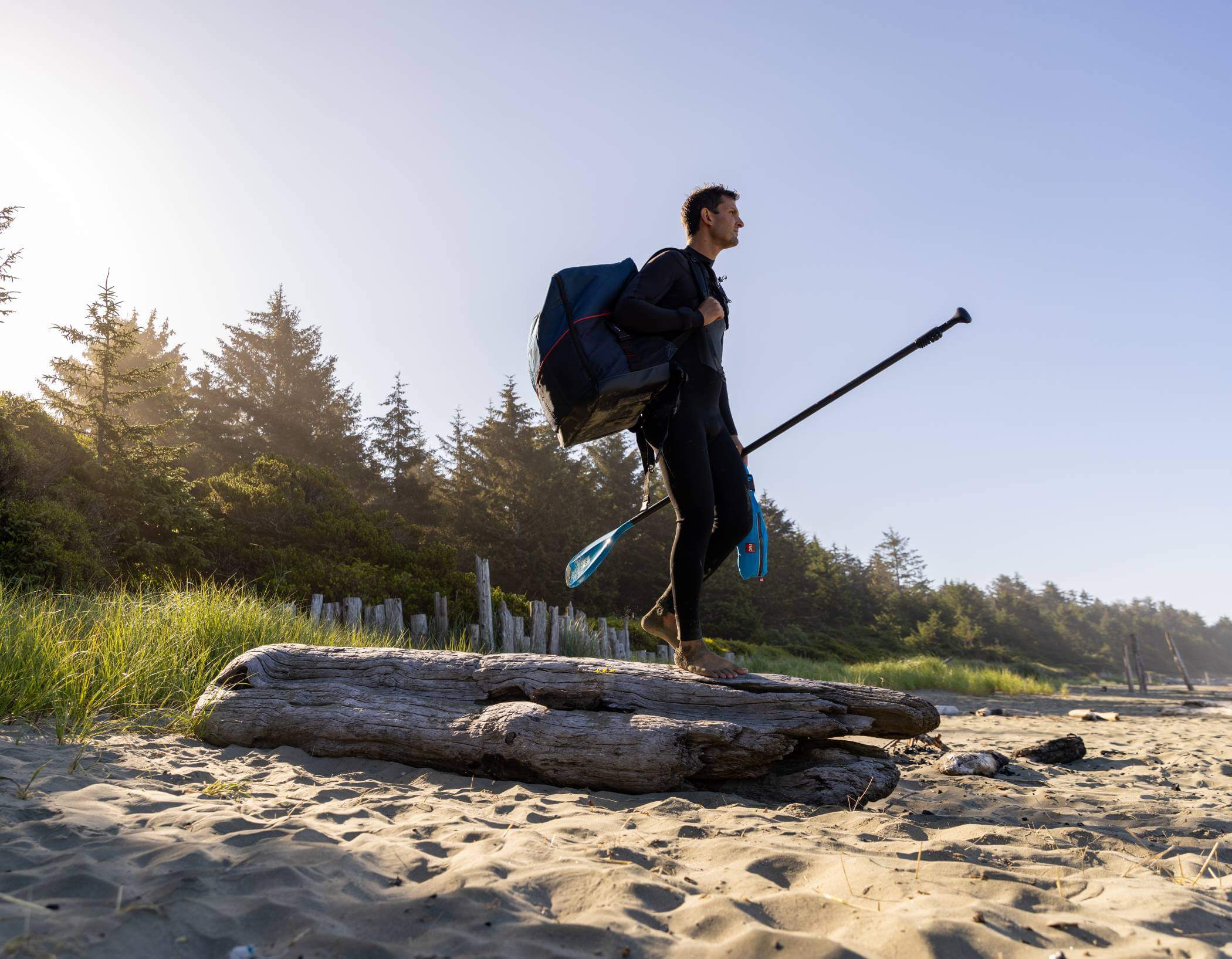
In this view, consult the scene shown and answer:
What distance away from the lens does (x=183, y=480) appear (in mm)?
10398

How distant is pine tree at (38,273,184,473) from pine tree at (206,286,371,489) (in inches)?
468

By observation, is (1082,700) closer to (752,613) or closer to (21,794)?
(752,613)

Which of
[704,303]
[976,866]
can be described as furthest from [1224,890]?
[704,303]

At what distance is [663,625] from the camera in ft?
12.3

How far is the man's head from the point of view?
355 centimetres

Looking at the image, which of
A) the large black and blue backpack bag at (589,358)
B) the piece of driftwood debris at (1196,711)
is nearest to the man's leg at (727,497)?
the large black and blue backpack bag at (589,358)

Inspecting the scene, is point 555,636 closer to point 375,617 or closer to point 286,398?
point 375,617

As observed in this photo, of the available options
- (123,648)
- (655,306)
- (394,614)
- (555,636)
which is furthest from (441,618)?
(655,306)

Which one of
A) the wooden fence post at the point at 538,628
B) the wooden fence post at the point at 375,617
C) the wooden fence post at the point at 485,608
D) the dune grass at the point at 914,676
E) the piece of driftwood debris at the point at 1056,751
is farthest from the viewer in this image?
the dune grass at the point at 914,676

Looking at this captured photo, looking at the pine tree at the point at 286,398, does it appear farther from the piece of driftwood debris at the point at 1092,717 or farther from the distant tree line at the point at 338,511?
the piece of driftwood debris at the point at 1092,717

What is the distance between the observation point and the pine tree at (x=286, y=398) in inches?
974

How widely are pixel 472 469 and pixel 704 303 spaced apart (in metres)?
22.8

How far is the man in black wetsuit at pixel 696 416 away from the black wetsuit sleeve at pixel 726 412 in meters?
0.02

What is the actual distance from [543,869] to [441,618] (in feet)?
23.9
